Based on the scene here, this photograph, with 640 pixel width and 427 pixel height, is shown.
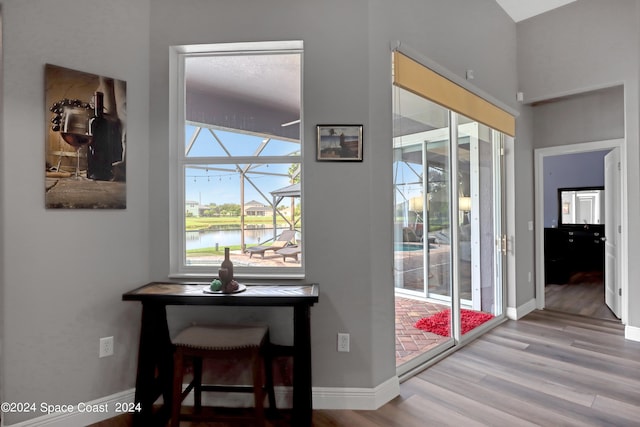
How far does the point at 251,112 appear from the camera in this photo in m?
2.18

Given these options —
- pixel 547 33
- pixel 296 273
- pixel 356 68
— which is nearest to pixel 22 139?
pixel 296 273

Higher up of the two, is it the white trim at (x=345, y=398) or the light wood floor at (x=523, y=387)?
the white trim at (x=345, y=398)

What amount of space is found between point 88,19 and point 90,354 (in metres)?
2.01

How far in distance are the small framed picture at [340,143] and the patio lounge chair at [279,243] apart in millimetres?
595

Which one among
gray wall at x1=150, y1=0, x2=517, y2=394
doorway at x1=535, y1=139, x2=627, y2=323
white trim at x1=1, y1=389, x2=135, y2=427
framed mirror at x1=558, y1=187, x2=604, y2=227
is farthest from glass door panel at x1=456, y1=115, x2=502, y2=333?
framed mirror at x1=558, y1=187, x2=604, y2=227

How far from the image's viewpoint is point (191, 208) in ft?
7.00

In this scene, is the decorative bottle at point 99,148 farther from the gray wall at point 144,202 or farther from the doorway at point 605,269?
the doorway at point 605,269

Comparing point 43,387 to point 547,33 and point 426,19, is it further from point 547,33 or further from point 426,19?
point 547,33

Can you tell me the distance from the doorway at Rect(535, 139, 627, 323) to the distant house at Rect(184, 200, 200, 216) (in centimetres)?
394

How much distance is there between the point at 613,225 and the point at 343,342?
3.56 meters

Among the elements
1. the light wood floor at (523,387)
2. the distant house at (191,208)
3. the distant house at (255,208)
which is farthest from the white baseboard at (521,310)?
the distant house at (191,208)

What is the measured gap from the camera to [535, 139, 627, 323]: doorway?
127 inches

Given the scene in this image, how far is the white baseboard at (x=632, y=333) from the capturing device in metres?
2.88

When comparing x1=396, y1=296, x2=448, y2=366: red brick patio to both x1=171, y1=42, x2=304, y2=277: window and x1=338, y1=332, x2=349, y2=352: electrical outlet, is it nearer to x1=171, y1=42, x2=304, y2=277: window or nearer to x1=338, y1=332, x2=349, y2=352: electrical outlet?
x1=338, y1=332, x2=349, y2=352: electrical outlet
